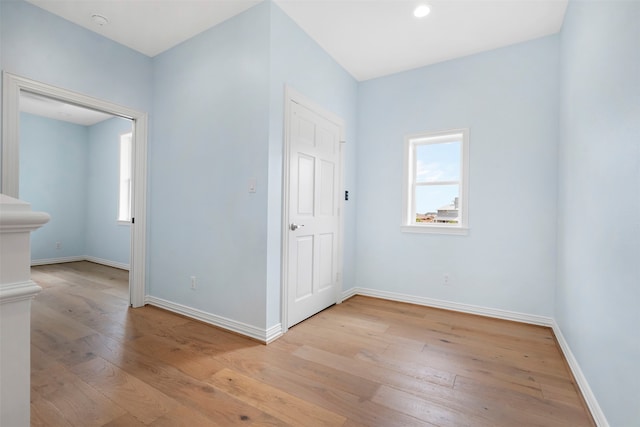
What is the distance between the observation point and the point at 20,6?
2484 mm

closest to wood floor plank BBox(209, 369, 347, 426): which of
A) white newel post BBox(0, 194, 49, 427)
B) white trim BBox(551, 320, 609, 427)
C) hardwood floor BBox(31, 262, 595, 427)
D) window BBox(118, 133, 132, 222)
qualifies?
hardwood floor BBox(31, 262, 595, 427)

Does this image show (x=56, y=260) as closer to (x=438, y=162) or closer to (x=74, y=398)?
(x=74, y=398)

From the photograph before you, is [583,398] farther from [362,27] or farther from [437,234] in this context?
[362,27]

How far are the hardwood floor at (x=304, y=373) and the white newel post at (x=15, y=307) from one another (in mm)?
1123

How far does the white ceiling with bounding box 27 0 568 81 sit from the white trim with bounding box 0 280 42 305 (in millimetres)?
2699

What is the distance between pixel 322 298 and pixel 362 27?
280 centimetres

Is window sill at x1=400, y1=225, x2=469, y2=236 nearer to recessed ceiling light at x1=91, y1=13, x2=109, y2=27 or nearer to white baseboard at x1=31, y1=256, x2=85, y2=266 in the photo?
recessed ceiling light at x1=91, y1=13, x2=109, y2=27

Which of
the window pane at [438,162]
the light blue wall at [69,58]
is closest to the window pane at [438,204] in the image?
the window pane at [438,162]

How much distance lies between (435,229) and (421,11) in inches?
86.3

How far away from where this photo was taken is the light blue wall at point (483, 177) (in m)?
2.95

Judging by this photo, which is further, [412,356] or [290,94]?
[290,94]

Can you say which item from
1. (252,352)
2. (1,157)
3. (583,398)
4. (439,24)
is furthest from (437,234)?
(1,157)

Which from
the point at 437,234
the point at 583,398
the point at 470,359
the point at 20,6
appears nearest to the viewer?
the point at 583,398

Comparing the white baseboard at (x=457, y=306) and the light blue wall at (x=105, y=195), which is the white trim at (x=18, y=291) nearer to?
the white baseboard at (x=457, y=306)
